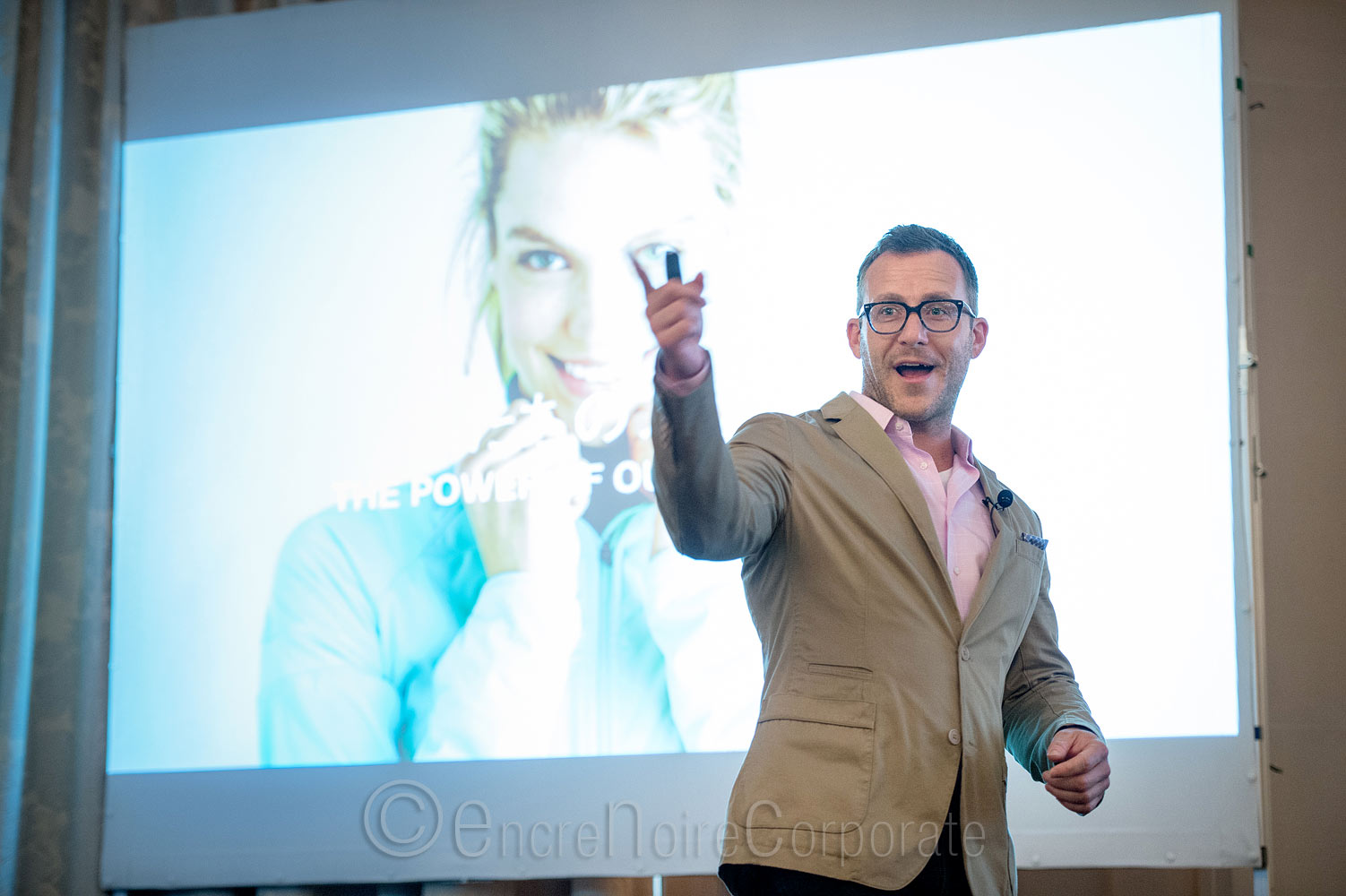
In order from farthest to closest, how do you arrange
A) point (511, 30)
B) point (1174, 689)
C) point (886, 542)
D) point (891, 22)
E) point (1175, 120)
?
point (511, 30), point (891, 22), point (1175, 120), point (1174, 689), point (886, 542)

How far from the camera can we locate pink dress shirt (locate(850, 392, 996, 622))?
4.90 ft

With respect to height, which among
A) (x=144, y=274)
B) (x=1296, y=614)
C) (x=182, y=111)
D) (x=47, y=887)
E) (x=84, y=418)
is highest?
(x=182, y=111)

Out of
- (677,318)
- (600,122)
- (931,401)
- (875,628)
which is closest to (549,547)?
(600,122)

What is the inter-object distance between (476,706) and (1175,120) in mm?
2130

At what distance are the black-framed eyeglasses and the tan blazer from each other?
15cm

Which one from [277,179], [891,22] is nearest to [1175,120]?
[891,22]

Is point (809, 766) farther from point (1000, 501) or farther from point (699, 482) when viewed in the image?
point (1000, 501)

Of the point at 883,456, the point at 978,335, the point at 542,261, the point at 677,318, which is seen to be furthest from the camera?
the point at 542,261

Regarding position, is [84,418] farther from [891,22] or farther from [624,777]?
[891,22]

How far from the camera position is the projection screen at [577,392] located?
254 centimetres

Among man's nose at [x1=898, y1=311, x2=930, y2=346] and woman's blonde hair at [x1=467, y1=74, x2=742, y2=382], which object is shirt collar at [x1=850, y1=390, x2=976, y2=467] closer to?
man's nose at [x1=898, y1=311, x2=930, y2=346]

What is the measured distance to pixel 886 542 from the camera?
1.42m

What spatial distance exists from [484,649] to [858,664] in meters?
1.54

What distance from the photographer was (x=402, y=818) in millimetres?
2748
